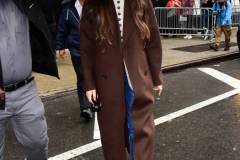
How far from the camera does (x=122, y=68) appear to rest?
11.6ft

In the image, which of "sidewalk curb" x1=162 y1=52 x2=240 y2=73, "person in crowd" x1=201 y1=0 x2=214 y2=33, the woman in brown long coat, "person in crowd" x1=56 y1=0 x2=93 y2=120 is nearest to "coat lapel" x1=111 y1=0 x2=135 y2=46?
the woman in brown long coat

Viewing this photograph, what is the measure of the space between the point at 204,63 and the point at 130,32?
8.13 metres

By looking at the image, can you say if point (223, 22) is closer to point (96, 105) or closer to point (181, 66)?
point (181, 66)

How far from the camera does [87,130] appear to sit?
19.5 feet

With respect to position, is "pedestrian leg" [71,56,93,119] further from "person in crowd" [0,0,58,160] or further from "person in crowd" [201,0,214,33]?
"person in crowd" [201,0,214,33]

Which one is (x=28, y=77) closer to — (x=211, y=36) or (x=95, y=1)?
(x=95, y=1)

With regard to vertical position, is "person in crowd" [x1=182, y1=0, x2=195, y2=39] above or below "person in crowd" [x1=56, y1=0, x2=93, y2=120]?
below

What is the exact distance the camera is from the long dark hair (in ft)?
11.4

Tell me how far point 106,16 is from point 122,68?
39 cm

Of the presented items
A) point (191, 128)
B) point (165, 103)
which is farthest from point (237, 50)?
point (191, 128)

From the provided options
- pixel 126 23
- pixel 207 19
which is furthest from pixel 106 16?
pixel 207 19

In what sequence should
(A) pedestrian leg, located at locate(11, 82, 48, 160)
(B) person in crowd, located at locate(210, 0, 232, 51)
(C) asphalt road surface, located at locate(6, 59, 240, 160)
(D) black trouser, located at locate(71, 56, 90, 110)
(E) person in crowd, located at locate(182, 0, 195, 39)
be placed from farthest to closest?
(E) person in crowd, located at locate(182, 0, 195, 39) → (B) person in crowd, located at locate(210, 0, 232, 51) → (D) black trouser, located at locate(71, 56, 90, 110) → (C) asphalt road surface, located at locate(6, 59, 240, 160) → (A) pedestrian leg, located at locate(11, 82, 48, 160)

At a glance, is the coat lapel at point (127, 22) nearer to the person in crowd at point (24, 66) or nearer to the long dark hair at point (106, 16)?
the long dark hair at point (106, 16)

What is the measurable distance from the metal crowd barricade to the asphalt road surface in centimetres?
648
